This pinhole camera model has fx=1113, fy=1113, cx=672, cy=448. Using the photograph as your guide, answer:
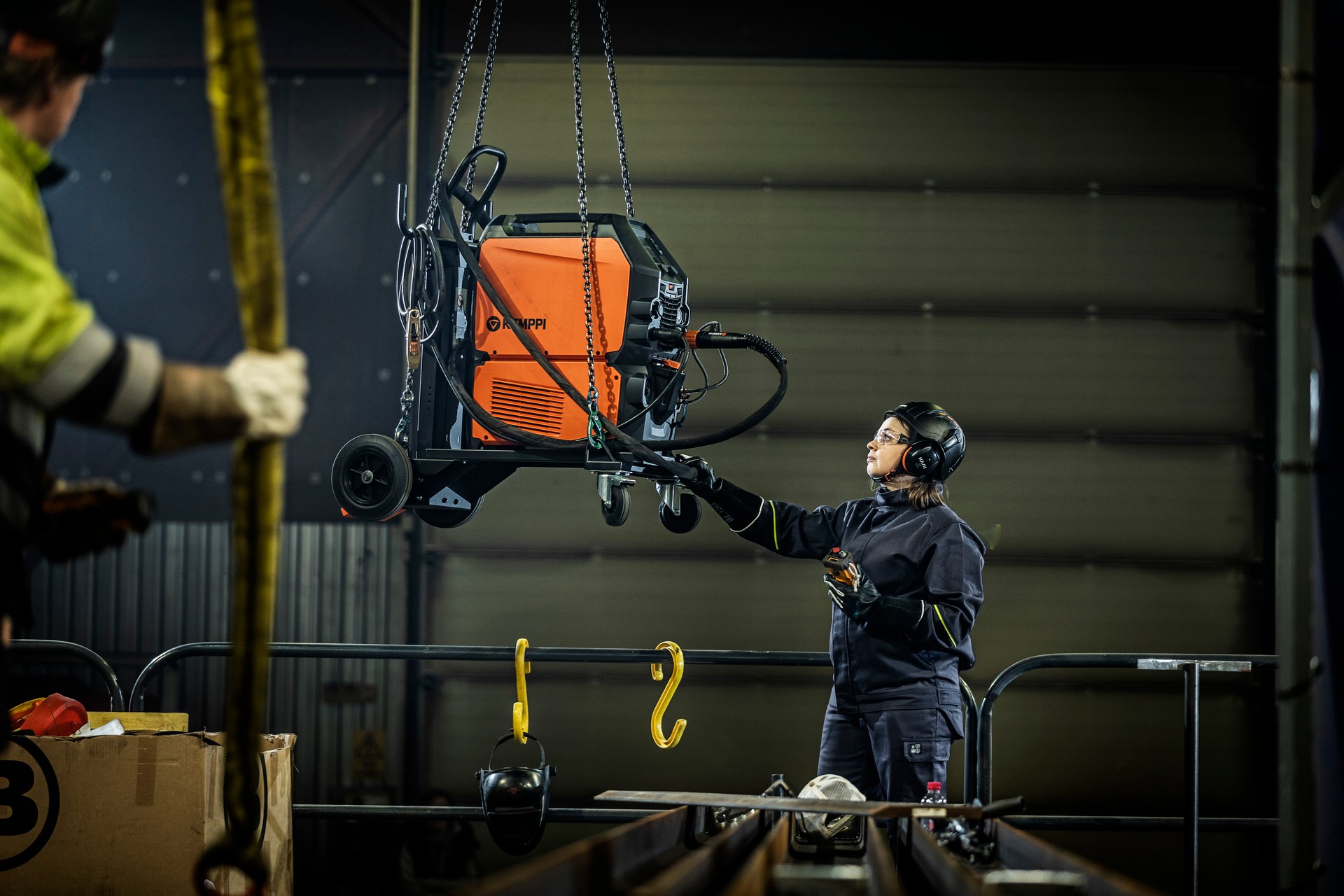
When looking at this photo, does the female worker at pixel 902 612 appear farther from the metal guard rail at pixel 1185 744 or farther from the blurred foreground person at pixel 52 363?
the blurred foreground person at pixel 52 363

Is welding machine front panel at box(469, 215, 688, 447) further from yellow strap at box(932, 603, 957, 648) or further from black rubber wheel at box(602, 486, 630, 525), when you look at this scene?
yellow strap at box(932, 603, 957, 648)

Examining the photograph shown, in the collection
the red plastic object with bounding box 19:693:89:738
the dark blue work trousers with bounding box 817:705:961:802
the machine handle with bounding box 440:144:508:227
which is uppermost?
the machine handle with bounding box 440:144:508:227

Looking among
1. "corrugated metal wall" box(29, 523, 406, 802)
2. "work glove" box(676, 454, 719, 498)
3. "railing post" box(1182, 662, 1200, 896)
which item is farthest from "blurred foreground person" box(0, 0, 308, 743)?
"corrugated metal wall" box(29, 523, 406, 802)

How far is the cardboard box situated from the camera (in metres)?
3.38

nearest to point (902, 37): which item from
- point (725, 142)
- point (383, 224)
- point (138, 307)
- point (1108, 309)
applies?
point (725, 142)

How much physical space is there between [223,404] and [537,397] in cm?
245

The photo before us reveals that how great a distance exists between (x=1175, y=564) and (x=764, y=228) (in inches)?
128

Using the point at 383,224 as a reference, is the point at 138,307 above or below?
below

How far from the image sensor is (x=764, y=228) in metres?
6.96

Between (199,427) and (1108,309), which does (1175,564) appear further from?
(199,427)

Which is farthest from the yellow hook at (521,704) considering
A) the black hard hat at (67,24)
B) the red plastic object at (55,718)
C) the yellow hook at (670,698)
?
the black hard hat at (67,24)

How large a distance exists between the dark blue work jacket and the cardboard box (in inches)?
83.0

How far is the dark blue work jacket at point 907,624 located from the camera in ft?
13.4

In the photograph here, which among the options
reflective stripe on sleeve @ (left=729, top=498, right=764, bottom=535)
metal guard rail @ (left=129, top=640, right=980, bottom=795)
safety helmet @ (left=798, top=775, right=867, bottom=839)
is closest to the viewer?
safety helmet @ (left=798, top=775, right=867, bottom=839)
